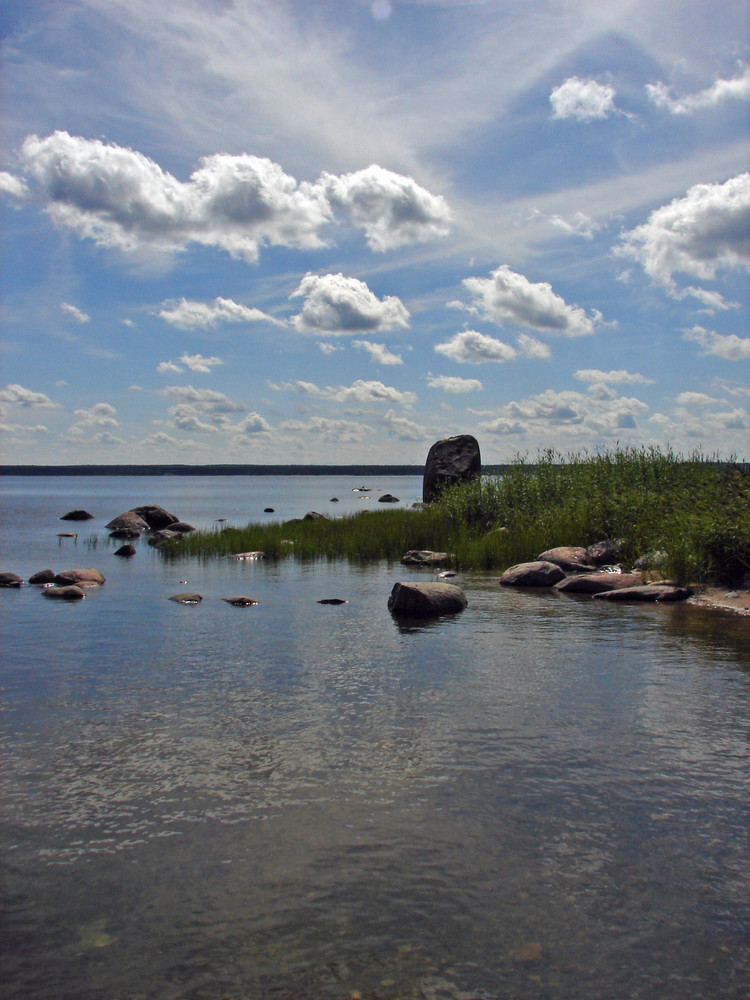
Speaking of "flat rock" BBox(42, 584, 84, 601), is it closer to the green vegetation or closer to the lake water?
the lake water

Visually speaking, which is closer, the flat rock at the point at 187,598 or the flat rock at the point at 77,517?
the flat rock at the point at 187,598

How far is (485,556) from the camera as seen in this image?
1986 centimetres

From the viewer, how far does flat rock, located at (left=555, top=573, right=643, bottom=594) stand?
1530 centimetres

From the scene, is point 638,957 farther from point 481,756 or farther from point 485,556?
point 485,556

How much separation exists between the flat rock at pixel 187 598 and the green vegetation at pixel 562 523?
735 cm

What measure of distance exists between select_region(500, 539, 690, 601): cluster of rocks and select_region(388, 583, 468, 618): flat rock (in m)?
3.47

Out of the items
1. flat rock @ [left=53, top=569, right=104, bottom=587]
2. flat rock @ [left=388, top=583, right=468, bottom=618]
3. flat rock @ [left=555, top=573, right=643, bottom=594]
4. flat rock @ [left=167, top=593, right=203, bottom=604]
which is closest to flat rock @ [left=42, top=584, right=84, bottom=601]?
flat rock @ [left=53, top=569, right=104, bottom=587]

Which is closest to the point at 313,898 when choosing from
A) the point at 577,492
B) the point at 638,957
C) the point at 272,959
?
the point at 272,959

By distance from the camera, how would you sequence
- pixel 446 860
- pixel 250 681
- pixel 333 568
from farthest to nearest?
pixel 333 568
pixel 250 681
pixel 446 860

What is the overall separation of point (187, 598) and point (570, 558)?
9.28 m

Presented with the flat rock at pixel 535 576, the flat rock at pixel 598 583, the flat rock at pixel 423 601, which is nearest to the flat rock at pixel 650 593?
the flat rock at pixel 598 583

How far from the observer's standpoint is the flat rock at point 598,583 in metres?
15.3

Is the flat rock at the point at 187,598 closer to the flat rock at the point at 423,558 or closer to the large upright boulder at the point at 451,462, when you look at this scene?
the flat rock at the point at 423,558

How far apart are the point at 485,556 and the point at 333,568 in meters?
4.06
